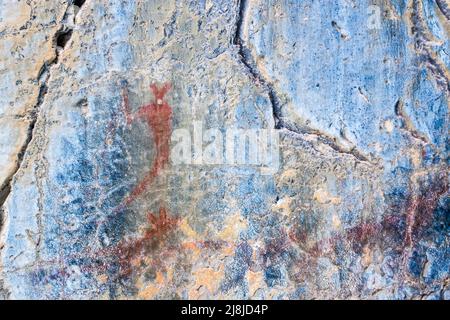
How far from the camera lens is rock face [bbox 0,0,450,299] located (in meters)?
1.58

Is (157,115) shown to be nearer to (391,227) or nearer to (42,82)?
(42,82)

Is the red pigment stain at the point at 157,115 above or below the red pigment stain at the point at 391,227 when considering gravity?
above

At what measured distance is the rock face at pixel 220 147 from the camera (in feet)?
5.18

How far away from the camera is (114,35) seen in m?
1.58

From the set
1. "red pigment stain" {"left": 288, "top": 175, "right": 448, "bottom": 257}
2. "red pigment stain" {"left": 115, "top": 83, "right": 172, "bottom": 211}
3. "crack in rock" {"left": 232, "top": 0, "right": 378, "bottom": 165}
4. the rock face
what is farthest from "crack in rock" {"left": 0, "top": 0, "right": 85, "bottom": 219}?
"red pigment stain" {"left": 288, "top": 175, "right": 448, "bottom": 257}

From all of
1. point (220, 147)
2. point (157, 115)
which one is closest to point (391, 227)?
point (220, 147)

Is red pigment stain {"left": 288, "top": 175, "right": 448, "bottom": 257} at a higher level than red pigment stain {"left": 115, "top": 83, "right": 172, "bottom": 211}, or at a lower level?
lower

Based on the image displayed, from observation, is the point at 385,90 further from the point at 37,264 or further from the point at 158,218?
the point at 37,264

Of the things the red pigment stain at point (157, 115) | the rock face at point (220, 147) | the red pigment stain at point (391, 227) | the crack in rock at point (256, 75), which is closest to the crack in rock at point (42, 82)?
the rock face at point (220, 147)

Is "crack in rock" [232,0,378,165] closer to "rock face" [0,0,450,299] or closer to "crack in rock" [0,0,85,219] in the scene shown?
"rock face" [0,0,450,299]

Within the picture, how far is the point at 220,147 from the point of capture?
159 cm

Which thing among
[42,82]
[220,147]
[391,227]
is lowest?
[391,227]

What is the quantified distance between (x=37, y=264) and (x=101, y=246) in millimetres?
187

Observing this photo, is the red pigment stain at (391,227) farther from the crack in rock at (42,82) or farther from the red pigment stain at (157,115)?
the crack in rock at (42,82)
